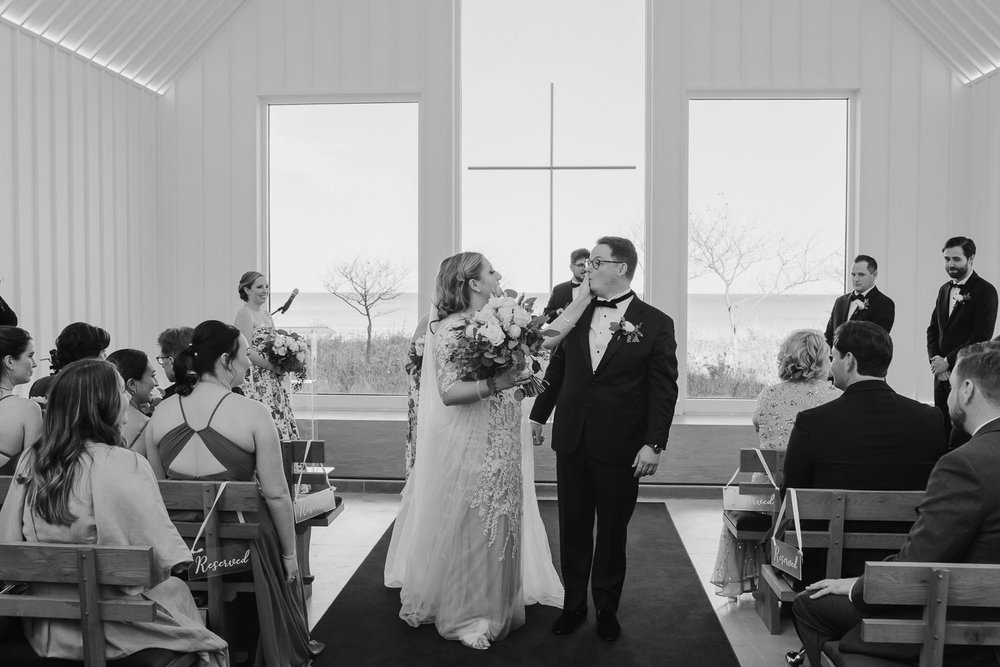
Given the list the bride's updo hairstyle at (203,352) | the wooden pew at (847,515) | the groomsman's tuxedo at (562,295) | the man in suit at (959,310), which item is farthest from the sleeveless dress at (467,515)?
the man in suit at (959,310)

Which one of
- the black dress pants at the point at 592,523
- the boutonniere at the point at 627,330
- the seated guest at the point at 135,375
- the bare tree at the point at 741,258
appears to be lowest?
the black dress pants at the point at 592,523

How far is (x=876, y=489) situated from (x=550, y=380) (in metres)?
1.55

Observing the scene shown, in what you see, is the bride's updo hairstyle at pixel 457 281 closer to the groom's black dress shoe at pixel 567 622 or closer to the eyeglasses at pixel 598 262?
the eyeglasses at pixel 598 262

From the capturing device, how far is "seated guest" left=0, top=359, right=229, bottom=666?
254cm

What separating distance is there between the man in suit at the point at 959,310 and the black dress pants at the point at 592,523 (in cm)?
399

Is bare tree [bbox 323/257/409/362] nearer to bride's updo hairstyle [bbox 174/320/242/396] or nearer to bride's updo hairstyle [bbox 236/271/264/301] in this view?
bride's updo hairstyle [bbox 236/271/264/301]

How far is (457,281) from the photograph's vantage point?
4.04m

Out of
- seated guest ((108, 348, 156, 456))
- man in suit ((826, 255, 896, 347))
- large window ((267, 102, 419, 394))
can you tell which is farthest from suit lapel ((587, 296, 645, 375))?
large window ((267, 102, 419, 394))

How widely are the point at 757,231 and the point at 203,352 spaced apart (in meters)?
7.66

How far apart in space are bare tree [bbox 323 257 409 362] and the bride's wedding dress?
5.88 meters

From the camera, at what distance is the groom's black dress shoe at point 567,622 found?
4035 mm

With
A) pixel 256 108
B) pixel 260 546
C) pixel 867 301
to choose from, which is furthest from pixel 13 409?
pixel 256 108

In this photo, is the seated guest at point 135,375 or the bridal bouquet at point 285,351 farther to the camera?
the bridal bouquet at point 285,351

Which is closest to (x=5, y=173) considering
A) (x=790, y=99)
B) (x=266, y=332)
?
(x=266, y=332)
